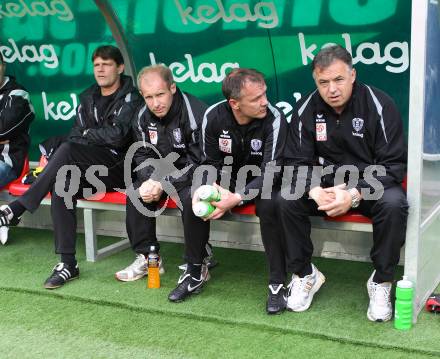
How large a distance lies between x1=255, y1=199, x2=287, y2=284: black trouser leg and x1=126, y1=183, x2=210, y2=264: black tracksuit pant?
14.7 inches

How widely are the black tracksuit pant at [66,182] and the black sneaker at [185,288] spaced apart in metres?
0.78

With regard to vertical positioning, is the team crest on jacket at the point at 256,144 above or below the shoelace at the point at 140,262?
above

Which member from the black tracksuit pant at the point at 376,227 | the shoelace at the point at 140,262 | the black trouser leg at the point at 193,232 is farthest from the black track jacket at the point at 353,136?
the shoelace at the point at 140,262

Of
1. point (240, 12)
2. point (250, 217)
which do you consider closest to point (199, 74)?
point (240, 12)

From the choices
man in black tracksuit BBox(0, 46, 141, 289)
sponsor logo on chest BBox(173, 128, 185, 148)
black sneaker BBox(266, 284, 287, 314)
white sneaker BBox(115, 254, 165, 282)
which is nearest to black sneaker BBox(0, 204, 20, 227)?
man in black tracksuit BBox(0, 46, 141, 289)

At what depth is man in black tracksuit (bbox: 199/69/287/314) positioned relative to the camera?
12.0 feet

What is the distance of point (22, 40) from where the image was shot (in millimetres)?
5680

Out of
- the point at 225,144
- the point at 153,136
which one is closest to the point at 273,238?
the point at 225,144

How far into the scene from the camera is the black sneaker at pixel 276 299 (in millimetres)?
3623

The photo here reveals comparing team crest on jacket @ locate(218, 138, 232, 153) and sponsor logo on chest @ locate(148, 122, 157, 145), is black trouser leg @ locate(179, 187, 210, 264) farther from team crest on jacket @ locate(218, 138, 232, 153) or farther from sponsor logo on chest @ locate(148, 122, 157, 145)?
sponsor logo on chest @ locate(148, 122, 157, 145)

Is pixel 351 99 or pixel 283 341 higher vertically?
pixel 351 99

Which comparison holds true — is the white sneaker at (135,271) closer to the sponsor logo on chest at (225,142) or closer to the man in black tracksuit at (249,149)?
the man in black tracksuit at (249,149)

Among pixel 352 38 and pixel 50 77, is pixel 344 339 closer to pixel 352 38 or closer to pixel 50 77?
pixel 352 38

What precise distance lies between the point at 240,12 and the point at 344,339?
7.89ft
